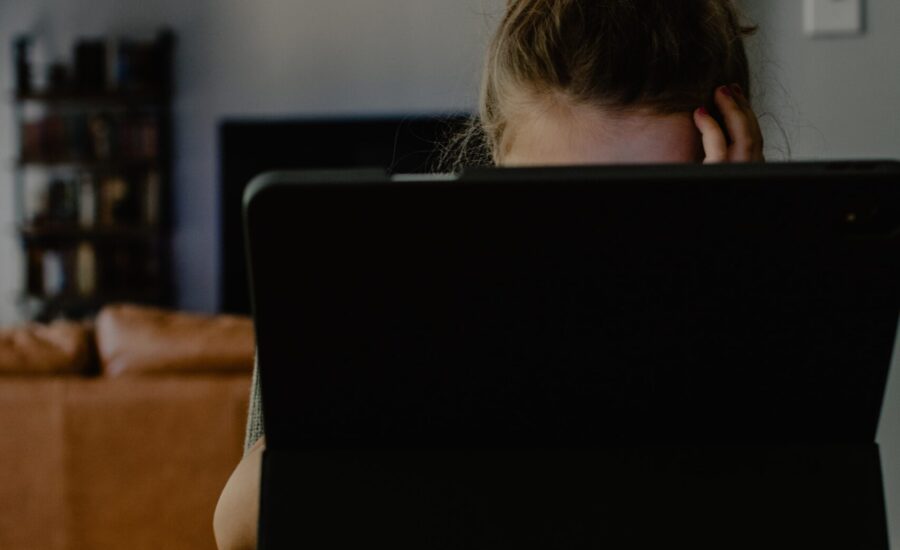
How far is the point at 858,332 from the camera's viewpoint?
1.08ft

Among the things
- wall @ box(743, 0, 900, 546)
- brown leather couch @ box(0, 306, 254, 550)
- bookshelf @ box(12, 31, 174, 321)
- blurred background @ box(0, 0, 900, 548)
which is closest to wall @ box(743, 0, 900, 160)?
wall @ box(743, 0, 900, 546)

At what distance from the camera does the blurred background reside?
452 cm

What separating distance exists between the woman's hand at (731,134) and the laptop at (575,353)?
270 millimetres

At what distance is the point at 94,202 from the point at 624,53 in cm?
456

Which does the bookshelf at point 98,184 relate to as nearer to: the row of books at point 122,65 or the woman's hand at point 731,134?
the row of books at point 122,65

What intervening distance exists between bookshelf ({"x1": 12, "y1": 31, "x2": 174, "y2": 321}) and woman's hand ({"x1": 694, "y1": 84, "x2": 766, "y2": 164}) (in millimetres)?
4377

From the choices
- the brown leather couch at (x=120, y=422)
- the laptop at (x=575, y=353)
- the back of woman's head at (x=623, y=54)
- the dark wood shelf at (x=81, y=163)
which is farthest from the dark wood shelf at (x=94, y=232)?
the laptop at (x=575, y=353)

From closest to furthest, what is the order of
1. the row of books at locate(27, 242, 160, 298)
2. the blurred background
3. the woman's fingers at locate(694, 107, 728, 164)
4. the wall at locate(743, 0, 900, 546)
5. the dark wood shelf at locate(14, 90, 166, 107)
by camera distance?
the woman's fingers at locate(694, 107, 728, 164), the wall at locate(743, 0, 900, 546), the blurred background, the dark wood shelf at locate(14, 90, 166, 107), the row of books at locate(27, 242, 160, 298)

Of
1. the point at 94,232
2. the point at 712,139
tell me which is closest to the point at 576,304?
the point at 712,139

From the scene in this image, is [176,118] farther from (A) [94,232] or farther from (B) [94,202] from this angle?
(A) [94,232]

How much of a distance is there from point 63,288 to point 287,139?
1.42m

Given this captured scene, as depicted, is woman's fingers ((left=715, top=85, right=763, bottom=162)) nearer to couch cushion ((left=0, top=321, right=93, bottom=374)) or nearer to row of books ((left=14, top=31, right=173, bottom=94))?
couch cushion ((left=0, top=321, right=93, bottom=374))

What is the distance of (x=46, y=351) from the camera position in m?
1.93

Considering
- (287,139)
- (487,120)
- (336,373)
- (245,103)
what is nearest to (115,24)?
(245,103)
